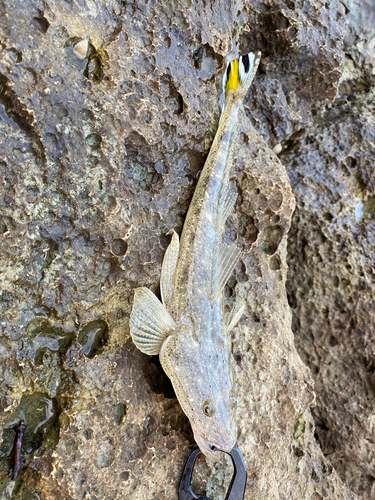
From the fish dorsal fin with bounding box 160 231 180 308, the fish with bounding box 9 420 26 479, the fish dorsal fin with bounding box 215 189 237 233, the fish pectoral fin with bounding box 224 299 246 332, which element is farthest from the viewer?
the fish dorsal fin with bounding box 215 189 237 233

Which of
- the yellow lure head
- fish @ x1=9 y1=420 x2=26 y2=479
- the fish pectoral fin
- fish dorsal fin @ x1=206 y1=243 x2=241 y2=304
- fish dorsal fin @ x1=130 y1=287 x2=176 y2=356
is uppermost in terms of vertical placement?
the yellow lure head

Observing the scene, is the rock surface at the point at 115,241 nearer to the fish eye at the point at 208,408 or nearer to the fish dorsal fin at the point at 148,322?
the fish dorsal fin at the point at 148,322

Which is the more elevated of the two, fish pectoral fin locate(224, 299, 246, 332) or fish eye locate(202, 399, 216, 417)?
fish pectoral fin locate(224, 299, 246, 332)

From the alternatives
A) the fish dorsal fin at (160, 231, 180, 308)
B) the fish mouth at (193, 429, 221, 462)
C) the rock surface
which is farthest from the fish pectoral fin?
the fish mouth at (193, 429, 221, 462)

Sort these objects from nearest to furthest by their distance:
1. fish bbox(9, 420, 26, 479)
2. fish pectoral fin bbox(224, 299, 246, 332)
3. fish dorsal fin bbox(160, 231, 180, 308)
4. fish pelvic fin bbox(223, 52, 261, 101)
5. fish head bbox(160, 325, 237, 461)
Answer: fish bbox(9, 420, 26, 479) → fish head bbox(160, 325, 237, 461) → fish dorsal fin bbox(160, 231, 180, 308) → fish pectoral fin bbox(224, 299, 246, 332) → fish pelvic fin bbox(223, 52, 261, 101)

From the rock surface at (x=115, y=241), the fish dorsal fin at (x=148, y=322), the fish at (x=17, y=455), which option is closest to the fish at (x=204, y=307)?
the fish dorsal fin at (x=148, y=322)

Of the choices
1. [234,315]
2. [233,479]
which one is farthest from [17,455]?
[234,315]

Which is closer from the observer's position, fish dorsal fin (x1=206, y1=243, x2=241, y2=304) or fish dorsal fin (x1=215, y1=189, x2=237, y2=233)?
fish dorsal fin (x1=206, y1=243, x2=241, y2=304)

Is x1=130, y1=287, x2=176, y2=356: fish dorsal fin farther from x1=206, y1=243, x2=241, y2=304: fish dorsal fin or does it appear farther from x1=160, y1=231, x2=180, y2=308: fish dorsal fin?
x1=206, y1=243, x2=241, y2=304: fish dorsal fin
